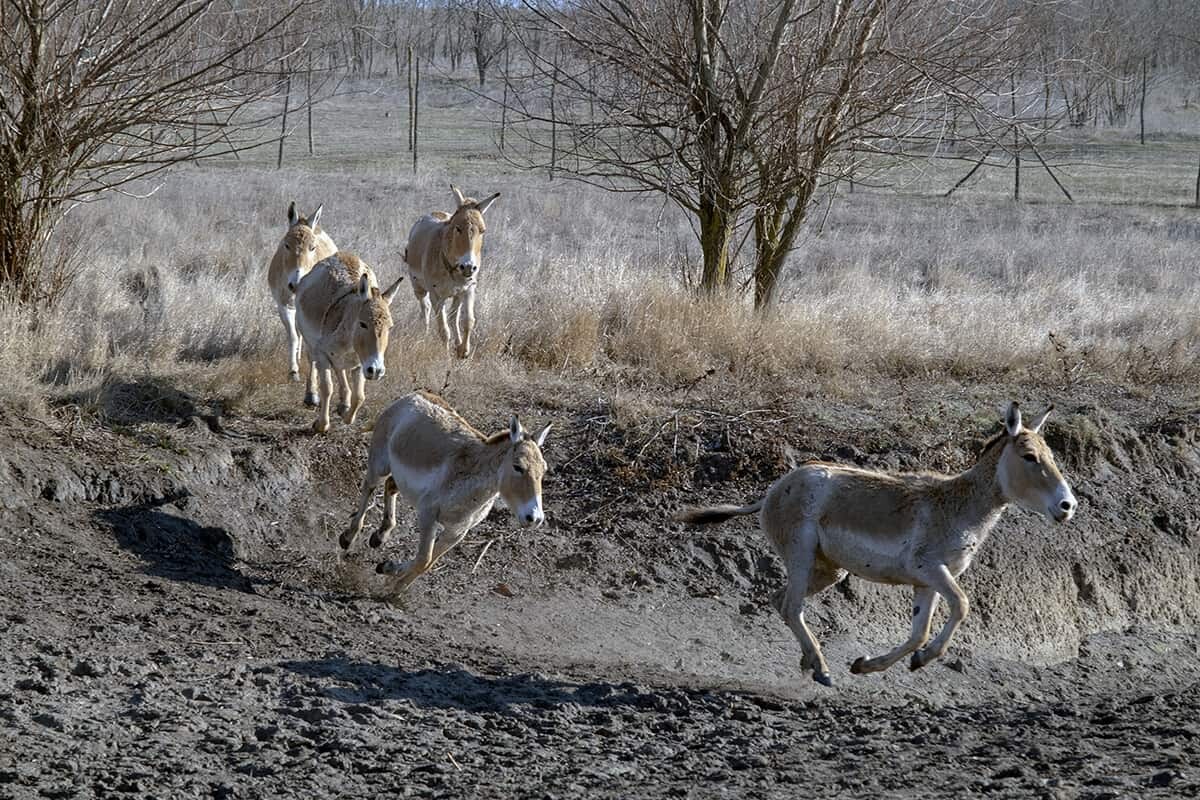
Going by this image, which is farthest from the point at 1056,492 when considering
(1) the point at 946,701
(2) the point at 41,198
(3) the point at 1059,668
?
(2) the point at 41,198

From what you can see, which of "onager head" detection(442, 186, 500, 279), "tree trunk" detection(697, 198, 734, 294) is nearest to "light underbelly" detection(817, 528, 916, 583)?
"onager head" detection(442, 186, 500, 279)

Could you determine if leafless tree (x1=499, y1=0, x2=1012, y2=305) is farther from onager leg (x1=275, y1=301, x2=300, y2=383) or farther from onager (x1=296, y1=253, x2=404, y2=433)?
onager (x1=296, y1=253, x2=404, y2=433)

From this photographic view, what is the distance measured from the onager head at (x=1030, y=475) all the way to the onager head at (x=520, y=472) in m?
3.01

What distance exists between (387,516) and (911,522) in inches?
155

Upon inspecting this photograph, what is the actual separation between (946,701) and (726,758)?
3.44 meters

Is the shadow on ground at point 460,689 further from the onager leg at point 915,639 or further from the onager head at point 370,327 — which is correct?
the onager head at point 370,327

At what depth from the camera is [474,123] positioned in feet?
199

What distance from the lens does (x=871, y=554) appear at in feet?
29.0

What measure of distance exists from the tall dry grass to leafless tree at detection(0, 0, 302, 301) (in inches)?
41.9

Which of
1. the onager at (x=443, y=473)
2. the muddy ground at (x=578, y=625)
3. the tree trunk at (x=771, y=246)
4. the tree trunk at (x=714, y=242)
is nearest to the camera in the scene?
the muddy ground at (x=578, y=625)

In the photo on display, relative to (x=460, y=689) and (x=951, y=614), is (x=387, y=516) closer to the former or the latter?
(x=460, y=689)

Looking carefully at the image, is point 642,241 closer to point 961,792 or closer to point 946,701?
point 946,701

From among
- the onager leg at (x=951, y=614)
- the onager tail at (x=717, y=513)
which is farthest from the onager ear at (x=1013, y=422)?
the onager tail at (x=717, y=513)

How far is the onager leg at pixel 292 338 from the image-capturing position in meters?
13.4
